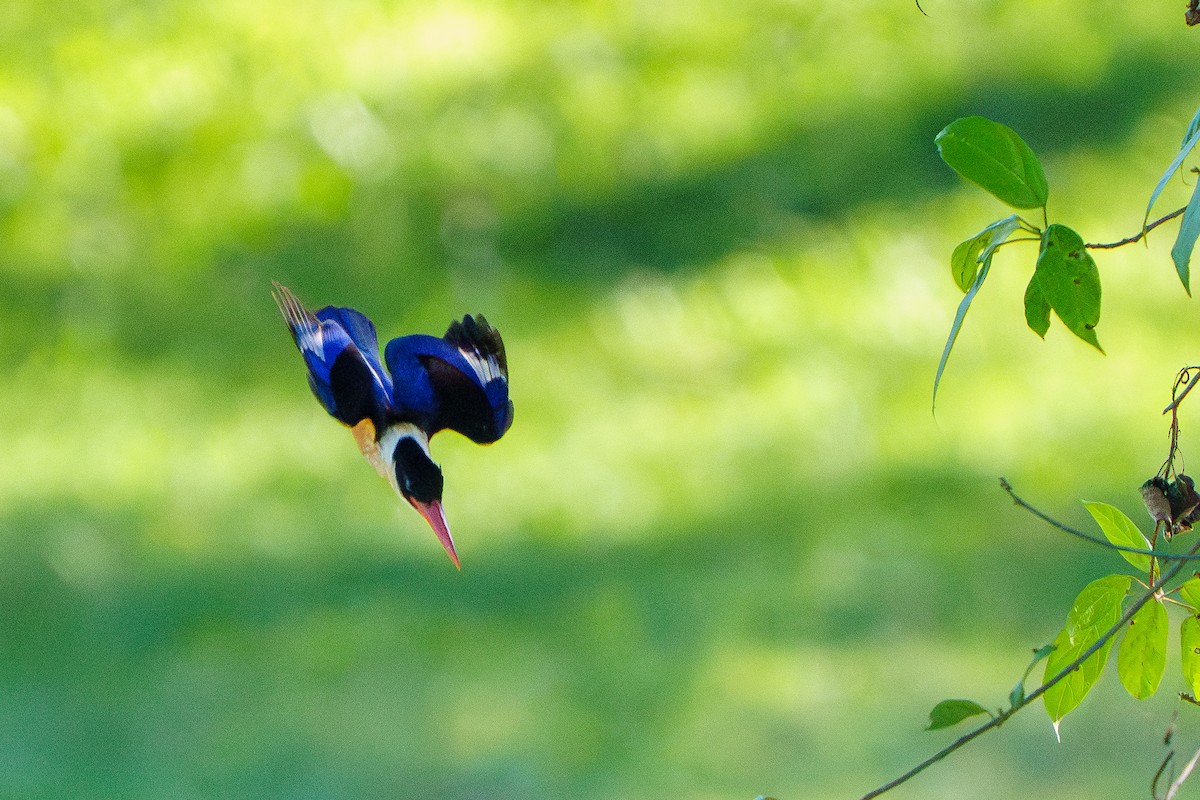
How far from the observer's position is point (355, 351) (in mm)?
479

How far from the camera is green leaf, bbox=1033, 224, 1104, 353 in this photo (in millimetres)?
478

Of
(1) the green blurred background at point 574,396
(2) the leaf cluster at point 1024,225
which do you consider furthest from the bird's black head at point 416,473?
(1) the green blurred background at point 574,396

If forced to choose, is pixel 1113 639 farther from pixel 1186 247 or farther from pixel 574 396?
pixel 574 396

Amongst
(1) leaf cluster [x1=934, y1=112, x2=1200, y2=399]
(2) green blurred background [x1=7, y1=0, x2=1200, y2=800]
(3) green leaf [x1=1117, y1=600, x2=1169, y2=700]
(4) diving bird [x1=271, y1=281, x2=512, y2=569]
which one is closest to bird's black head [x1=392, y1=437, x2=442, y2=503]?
(4) diving bird [x1=271, y1=281, x2=512, y2=569]

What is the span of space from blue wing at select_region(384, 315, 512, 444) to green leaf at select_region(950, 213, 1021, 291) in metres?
0.17

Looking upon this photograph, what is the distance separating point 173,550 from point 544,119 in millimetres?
732

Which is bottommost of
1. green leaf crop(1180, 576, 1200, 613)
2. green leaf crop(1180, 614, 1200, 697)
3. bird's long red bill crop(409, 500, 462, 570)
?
green leaf crop(1180, 614, 1200, 697)

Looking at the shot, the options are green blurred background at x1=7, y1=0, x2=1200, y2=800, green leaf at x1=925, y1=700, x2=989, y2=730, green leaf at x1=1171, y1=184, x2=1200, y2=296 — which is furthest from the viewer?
green blurred background at x1=7, y1=0, x2=1200, y2=800

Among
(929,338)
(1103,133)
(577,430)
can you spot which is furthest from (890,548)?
(1103,133)

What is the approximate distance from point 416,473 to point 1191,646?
326 mm

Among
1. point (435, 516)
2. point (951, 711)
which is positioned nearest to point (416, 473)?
point (435, 516)

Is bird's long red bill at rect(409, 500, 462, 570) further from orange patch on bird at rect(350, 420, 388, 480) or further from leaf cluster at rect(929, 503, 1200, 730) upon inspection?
leaf cluster at rect(929, 503, 1200, 730)

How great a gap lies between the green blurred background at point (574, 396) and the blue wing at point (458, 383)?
101 centimetres

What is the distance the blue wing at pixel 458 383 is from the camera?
1.62 ft
